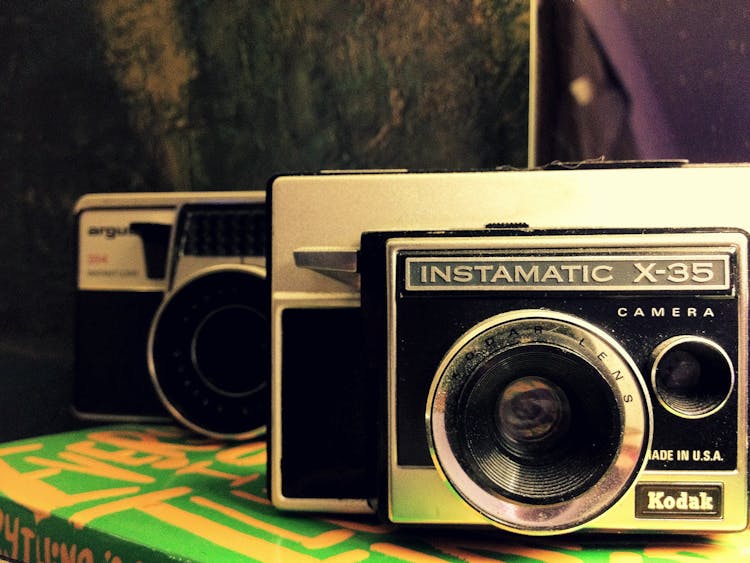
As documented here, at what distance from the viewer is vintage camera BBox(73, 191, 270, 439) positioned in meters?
0.72

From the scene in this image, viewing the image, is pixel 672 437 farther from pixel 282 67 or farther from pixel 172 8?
pixel 172 8

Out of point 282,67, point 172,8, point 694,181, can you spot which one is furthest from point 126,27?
point 694,181

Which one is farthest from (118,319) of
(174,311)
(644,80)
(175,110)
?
(644,80)

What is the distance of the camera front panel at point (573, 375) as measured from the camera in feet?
1.42

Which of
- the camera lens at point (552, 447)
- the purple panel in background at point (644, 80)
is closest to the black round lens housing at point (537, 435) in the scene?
the camera lens at point (552, 447)

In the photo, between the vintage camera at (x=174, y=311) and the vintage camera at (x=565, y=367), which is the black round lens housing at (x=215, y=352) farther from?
the vintage camera at (x=565, y=367)

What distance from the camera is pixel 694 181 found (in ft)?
1.64

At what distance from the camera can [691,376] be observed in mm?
458

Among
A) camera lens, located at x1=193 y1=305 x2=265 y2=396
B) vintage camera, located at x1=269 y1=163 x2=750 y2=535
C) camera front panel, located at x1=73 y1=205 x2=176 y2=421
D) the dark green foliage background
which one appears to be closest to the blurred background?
the dark green foliage background

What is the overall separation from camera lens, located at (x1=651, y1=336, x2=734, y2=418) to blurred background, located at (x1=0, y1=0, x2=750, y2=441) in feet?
1.36

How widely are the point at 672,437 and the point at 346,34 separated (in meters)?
0.68

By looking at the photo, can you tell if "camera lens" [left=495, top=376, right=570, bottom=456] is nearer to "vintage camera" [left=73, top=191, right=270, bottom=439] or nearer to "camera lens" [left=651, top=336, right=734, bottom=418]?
"camera lens" [left=651, top=336, right=734, bottom=418]

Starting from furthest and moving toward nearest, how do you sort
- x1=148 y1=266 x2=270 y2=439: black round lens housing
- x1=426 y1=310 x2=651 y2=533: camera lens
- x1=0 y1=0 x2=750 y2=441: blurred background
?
x1=0 y1=0 x2=750 y2=441: blurred background
x1=148 y1=266 x2=270 y2=439: black round lens housing
x1=426 y1=310 x2=651 y2=533: camera lens

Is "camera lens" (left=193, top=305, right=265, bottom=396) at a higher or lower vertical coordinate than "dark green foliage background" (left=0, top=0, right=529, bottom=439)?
lower
